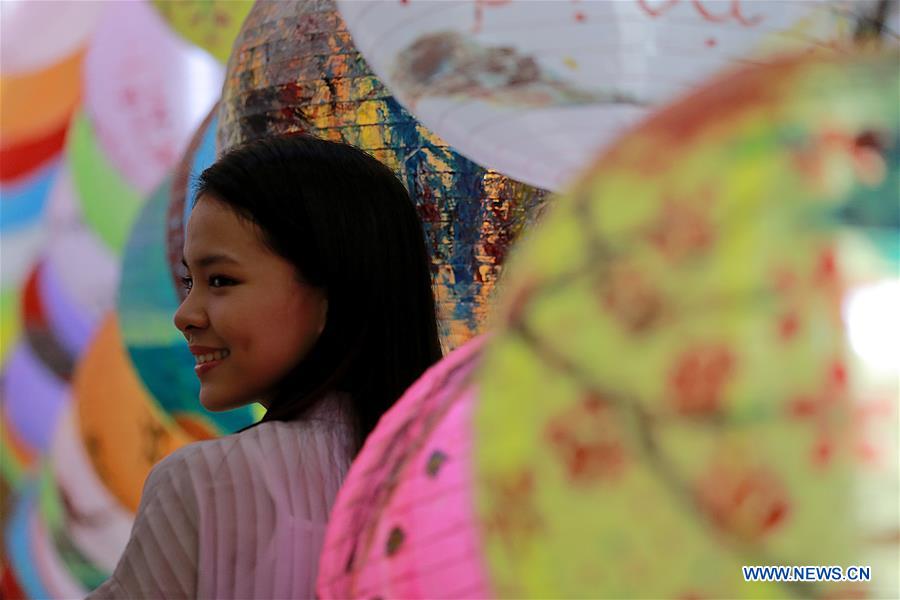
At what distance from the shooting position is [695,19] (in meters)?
1.00

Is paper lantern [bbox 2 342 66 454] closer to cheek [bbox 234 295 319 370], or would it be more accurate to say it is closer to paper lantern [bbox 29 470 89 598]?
paper lantern [bbox 29 470 89 598]

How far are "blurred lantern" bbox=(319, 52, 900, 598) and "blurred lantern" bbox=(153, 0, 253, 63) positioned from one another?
57.4 inches

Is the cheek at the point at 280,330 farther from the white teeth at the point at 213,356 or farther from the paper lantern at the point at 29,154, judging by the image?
the paper lantern at the point at 29,154

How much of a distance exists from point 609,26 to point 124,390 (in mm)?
1111

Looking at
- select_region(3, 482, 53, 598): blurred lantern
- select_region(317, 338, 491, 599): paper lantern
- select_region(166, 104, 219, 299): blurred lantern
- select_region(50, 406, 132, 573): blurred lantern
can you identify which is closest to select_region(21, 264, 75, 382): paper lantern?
select_region(50, 406, 132, 573): blurred lantern

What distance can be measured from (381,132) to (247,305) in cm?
54

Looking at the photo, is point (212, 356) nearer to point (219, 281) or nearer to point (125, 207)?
point (219, 281)

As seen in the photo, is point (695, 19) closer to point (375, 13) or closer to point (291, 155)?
point (375, 13)

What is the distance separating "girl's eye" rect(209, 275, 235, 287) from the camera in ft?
2.15

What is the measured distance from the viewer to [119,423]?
6.07 feet

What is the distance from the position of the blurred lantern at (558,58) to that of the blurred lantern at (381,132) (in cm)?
2

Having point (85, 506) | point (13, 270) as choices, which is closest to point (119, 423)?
point (85, 506)

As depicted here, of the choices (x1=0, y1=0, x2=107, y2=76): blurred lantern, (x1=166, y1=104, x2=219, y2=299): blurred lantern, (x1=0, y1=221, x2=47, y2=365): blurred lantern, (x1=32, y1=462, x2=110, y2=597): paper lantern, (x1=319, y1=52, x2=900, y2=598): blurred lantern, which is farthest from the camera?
(x1=0, y1=221, x2=47, y2=365): blurred lantern

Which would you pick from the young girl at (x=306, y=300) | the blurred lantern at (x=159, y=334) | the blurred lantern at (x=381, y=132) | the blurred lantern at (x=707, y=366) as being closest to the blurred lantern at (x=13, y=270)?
the blurred lantern at (x=159, y=334)
